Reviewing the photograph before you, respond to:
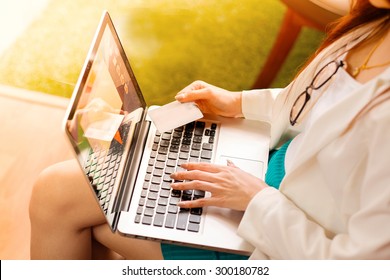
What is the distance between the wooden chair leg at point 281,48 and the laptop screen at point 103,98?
2.86 ft

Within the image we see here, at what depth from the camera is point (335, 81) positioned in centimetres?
90

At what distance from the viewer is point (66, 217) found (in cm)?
105

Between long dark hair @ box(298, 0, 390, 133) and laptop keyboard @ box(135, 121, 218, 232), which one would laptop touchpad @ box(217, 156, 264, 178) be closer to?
laptop keyboard @ box(135, 121, 218, 232)

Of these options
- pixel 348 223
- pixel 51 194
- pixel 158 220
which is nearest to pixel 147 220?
pixel 158 220

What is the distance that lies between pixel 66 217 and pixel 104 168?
0.63 feet

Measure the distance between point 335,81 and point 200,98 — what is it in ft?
1.08

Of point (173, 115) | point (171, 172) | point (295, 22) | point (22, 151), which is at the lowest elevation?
point (22, 151)

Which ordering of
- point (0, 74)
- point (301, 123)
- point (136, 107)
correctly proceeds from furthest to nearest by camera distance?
point (0, 74) < point (136, 107) < point (301, 123)

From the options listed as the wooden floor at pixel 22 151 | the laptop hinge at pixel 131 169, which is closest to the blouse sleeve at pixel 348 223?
the laptop hinge at pixel 131 169

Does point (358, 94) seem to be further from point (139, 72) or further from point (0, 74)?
point (0, 74)

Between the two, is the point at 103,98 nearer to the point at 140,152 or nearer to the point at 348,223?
the point at 140,152

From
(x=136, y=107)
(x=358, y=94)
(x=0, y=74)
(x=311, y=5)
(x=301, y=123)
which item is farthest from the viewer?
(x=0, y=74)
